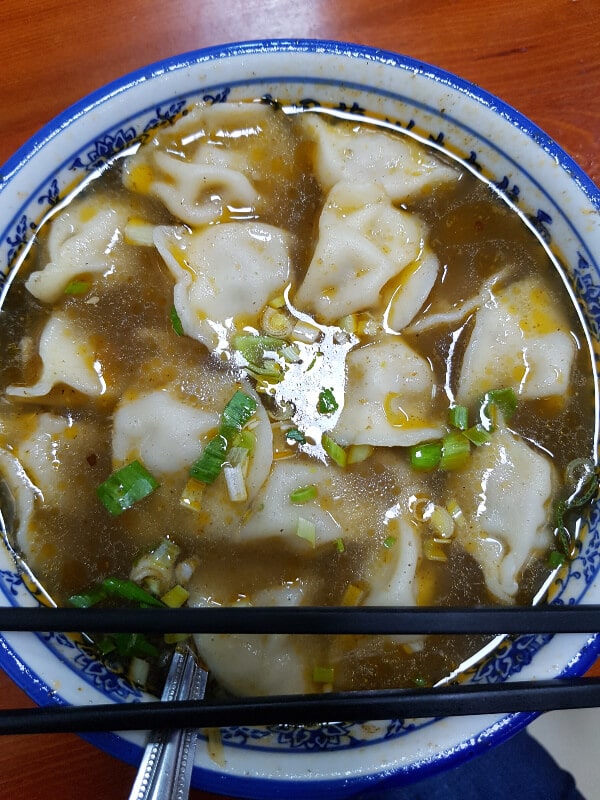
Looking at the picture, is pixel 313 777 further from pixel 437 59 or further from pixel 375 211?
pixel 437 59

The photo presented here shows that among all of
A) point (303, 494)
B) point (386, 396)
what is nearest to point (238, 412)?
point (303, 494)

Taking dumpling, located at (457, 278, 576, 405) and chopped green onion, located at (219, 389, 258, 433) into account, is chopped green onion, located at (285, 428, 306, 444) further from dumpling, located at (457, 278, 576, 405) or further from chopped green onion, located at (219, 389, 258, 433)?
dumpling, located at (457, 278, 576, 405)

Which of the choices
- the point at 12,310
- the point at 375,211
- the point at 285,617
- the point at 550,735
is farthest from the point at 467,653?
the point at 12,310

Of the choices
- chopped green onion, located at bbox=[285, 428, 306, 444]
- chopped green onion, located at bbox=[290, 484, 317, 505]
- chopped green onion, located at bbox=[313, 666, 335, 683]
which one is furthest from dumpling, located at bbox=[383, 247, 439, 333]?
chopped green onion, located at bbox=[313, 666, 335, 683]

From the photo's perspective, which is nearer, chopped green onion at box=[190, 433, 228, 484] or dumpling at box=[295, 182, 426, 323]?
chopped green onion at box=[190, 433, 228, 484]

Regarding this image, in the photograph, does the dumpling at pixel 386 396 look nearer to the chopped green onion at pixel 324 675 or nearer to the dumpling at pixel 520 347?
the dumpling at pixel 520 347

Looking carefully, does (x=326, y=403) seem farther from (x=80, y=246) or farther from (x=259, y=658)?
(x=80, y=246)
